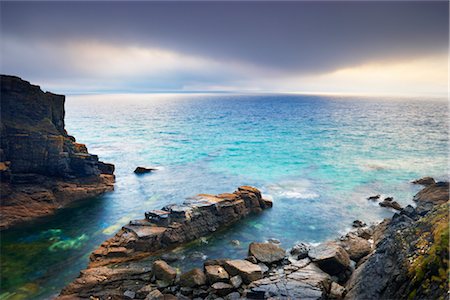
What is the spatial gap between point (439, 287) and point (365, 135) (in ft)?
326

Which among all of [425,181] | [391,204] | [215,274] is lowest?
[215,274]

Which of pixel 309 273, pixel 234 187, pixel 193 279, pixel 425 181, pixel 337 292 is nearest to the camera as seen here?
pixel 337 292

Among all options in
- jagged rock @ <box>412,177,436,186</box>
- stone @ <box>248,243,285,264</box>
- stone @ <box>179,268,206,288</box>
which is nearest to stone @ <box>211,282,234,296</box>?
stone @ <box>179,268,206,288</box>

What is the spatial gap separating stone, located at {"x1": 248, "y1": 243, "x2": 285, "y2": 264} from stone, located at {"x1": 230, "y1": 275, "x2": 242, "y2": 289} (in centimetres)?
383

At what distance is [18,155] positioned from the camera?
3722cm

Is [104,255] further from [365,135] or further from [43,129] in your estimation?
[365,135]

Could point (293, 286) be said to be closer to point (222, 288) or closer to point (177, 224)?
point (222, 288)

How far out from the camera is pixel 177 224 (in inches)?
1141

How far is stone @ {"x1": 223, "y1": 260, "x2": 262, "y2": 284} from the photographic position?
797 inches

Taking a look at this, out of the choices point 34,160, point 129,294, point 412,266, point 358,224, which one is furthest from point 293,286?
point 34,160

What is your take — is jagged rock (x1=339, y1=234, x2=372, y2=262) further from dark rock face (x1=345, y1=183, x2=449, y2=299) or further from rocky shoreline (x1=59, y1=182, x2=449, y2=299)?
dark rock face (x1=345, y1=183, x2=449, y2=299)

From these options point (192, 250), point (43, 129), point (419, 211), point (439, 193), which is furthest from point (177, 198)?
point (439, 193)

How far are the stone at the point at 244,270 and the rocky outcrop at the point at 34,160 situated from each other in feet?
86.0

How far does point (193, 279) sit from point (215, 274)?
61.0 inches
